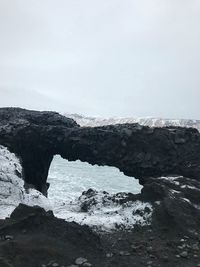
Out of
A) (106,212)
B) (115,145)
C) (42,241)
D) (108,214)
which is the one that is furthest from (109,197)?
(42,241)

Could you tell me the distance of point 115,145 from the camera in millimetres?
24906

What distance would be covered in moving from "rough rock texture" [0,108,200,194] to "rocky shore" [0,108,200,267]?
6cm

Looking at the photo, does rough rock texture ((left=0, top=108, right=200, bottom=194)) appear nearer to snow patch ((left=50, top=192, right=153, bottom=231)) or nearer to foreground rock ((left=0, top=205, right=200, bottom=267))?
snow patch ((left=50, top=192, right=153, bottom=231))

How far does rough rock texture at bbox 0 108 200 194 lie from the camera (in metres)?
24.0

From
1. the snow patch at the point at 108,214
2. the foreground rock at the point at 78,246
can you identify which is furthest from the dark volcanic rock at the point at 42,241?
the snow patch at the point at 108,214

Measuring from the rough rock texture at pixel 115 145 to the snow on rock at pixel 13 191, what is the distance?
127 inches

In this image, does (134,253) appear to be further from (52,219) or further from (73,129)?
(73,129)

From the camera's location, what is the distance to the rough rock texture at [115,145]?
24016 millimetres

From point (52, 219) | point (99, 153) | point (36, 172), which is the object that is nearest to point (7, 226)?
point (52, 219)

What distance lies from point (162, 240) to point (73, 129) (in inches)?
466

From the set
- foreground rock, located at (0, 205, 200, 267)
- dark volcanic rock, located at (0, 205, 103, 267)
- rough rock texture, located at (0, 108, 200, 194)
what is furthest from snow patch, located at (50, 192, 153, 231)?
rough rock texture, located at (0, 108, 200, 194)

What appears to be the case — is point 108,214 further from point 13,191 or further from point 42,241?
point 42,241

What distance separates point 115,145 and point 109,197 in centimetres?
447

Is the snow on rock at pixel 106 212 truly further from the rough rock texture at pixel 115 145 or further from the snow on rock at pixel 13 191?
the rough rock texture at pixel 115 145
